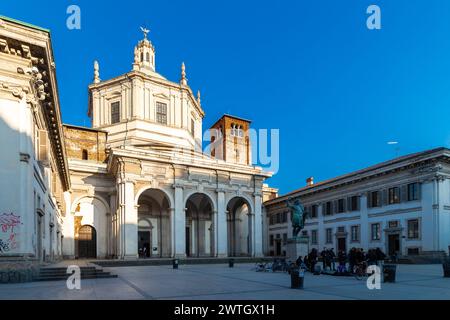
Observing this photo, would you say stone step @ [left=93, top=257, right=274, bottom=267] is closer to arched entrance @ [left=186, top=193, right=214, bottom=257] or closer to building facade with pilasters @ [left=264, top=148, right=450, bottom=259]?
arched entrance @ [left=186, top=193, right=214, bottom=257]

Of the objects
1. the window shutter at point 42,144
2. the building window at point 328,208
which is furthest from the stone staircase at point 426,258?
the window shutter at point 42,144

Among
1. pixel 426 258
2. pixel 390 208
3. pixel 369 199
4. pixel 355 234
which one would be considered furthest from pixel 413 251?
pixel 355 234

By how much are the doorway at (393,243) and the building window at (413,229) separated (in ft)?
4.41

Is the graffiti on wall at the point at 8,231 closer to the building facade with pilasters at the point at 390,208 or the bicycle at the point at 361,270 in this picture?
the bicycle at the point at 361,270

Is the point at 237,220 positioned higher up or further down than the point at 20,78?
further down

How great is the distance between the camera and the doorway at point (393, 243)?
3343cm

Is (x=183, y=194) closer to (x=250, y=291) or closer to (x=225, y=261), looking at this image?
(x=225, y=261)

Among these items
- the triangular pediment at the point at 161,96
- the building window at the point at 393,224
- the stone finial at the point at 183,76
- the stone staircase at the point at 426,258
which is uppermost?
the stone finial at the point at 183,76

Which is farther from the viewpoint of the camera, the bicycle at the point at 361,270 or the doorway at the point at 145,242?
the doorway at the point at 145,242

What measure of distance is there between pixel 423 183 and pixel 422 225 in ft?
11.7

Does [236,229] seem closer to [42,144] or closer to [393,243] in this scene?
[393,243]
